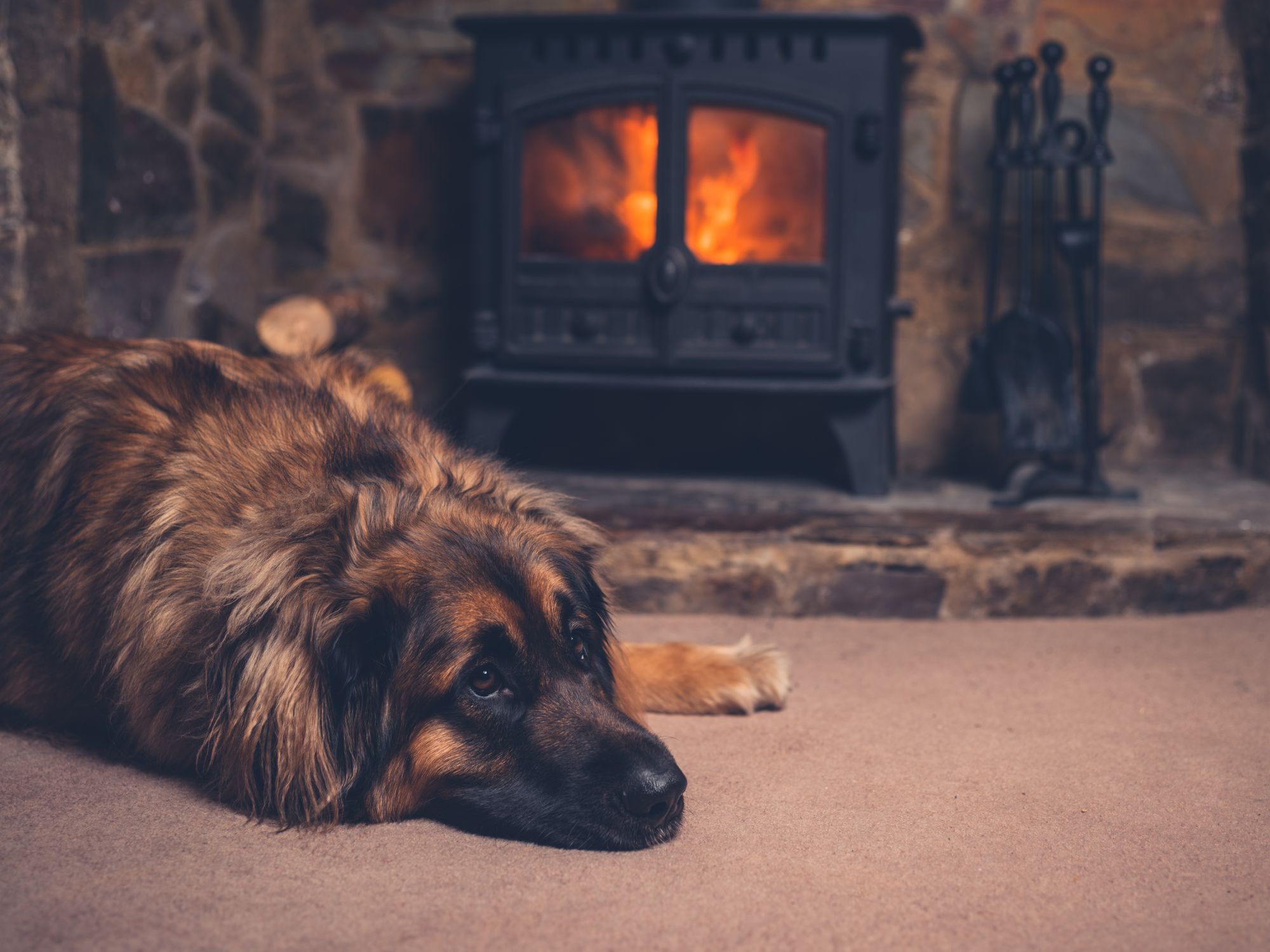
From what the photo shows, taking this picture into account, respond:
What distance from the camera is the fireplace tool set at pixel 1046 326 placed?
3.29 metres

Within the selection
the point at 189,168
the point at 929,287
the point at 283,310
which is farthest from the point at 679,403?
the point at 189,168

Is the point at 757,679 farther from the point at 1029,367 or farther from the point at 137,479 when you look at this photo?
the point at 1029,367

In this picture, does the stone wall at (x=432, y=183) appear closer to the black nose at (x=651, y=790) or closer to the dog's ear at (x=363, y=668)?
the dog's ear at (x=363, y=668)

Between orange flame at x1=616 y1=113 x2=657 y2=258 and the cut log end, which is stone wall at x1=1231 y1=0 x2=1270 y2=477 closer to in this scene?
orange flame at x1=616 y1=113 x2=657 y2=258

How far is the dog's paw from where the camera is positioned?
2.36 m

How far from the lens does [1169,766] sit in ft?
6.93

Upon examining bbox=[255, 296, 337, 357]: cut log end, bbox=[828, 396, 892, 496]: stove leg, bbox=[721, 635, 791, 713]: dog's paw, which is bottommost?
bbox=[721, 635, 791, 713]: dog's paw

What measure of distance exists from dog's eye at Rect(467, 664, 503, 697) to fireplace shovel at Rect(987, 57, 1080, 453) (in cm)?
200

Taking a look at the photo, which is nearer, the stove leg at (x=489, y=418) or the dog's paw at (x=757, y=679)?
the dog's paw at (x=757, y=679)

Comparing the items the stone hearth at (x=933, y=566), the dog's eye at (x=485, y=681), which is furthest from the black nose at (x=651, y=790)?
the stone hearth at (x=933, y=566)

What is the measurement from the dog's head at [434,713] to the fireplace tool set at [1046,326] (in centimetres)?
189

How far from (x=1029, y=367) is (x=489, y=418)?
1.48 m

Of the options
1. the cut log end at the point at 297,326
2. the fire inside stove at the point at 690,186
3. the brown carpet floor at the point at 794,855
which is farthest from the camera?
the fire inside stove at the point at 690,186

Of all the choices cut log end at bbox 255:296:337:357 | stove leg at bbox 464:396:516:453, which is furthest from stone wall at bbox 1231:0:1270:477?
cut log end at bbox 255:296:337:357
